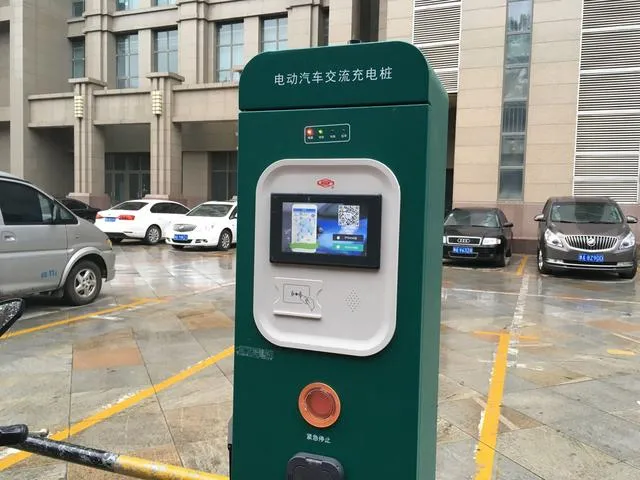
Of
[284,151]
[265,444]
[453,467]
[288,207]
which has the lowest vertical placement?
[453,467]

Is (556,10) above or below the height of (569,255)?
above

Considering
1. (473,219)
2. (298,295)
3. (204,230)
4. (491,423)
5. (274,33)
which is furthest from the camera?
(274,33)

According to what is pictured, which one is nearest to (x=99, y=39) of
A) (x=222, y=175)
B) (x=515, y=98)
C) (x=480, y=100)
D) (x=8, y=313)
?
(x=222, y=175)

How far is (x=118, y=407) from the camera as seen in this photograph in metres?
4.38

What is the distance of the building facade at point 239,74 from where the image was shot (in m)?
16.8

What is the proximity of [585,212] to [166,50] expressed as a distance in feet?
73.7

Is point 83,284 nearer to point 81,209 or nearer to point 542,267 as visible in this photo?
point 542,267

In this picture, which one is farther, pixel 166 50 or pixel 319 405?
pixel 166 50

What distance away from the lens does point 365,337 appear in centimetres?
211

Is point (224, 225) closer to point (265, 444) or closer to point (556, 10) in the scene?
point (556, 10)

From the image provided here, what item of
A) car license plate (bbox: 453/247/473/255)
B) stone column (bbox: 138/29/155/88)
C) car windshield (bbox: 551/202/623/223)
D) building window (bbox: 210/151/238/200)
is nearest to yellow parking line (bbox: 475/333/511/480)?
car license plate (bbox: 453/247/473/255)

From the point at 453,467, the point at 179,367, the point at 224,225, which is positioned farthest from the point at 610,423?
the point at 224,225

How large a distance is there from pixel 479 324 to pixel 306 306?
5.75 m

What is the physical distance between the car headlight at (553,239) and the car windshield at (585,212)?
0.64 meters
